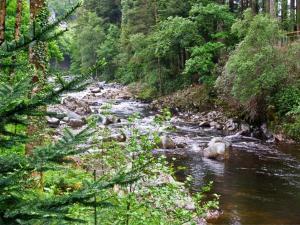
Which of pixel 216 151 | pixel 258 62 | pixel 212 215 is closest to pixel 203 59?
pixel 258 62

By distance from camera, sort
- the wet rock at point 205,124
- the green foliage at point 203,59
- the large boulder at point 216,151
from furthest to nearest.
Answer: the green foliage at point 203,59 → the wet rock at point 205,124 → the large boulder at point 216,151

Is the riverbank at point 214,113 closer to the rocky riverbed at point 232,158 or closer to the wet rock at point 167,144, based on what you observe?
the rocky riverbed at point 232,158

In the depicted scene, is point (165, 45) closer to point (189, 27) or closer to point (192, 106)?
point (189, 27)

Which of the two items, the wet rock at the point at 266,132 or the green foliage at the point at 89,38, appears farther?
the green foliage at the point at 89,38

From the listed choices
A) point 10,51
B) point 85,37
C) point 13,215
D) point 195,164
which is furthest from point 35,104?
point 85,37

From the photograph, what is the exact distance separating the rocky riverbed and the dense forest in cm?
15

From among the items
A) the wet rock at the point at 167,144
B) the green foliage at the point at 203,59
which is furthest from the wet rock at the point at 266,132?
the green foliage at the point at 203,59

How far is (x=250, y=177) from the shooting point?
15633 mm

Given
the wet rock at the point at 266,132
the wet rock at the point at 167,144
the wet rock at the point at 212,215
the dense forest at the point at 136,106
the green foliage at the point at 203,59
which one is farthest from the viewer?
A: the green foliage at the point at 203,59

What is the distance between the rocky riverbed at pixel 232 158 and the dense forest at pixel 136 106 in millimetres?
153

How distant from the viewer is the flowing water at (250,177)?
39.1 feet

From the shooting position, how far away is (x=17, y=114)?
263cm

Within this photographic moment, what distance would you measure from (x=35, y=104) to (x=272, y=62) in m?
21.6

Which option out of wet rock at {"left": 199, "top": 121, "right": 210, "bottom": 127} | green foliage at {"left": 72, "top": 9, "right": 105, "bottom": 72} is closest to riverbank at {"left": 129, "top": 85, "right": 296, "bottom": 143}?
wet rock at {"left": 199, "top": 121, "right": 210, "bottom": 127}
